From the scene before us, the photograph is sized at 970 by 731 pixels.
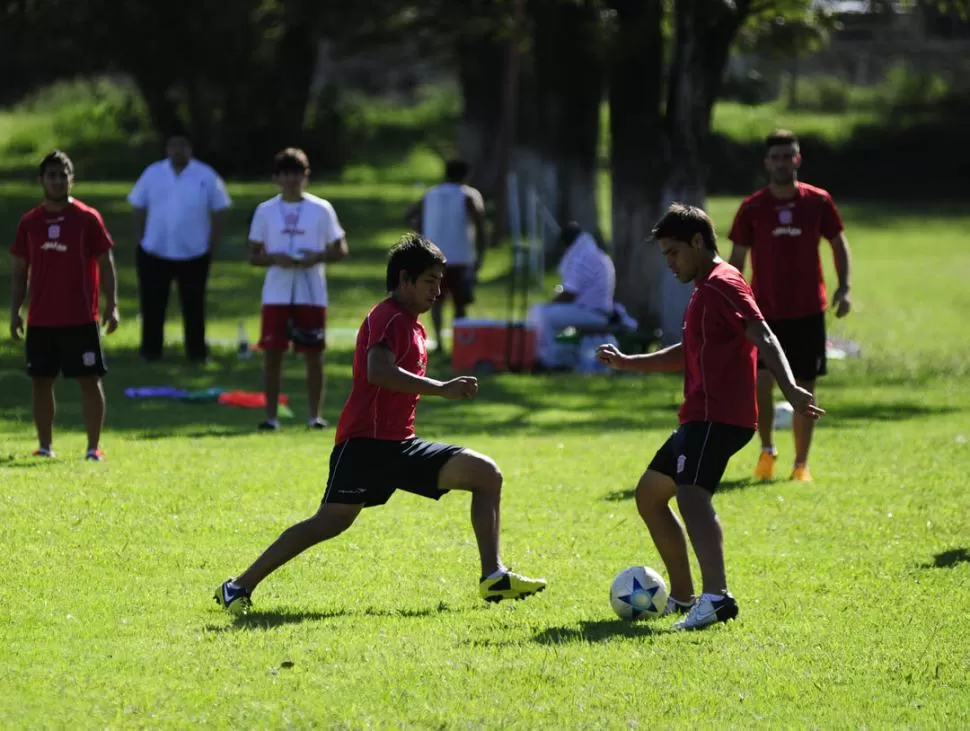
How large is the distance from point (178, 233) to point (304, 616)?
10467 mm

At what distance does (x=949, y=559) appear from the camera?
9.54 metres

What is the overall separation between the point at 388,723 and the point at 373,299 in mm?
19849

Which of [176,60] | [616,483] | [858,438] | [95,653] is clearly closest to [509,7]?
[176,60]

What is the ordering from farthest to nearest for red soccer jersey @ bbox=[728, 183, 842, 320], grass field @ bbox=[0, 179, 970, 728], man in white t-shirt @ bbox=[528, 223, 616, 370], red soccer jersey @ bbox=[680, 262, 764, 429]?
man in white t-shirt @ bbox=[528, 223, 616, 370] → red soccer jersey @ bbox=[728, 183, 842, 320] → red soccer jersey @ bbox=[680, 262, 764, 429] → grass field @ bbox=[0, 179, 970, 728]

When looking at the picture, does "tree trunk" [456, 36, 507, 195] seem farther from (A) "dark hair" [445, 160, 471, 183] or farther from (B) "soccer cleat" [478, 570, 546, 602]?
(B) "soccer cleat" [478, 570, 546, 602]

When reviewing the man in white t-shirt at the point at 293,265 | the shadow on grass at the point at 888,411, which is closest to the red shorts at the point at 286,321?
the man in white t-shirt at the point at 293,265

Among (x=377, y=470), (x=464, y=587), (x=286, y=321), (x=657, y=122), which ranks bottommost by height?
(x=464, y=587)

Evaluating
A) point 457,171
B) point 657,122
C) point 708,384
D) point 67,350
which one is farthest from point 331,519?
point 657,122

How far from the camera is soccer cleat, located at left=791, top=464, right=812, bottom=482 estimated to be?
40.0ft

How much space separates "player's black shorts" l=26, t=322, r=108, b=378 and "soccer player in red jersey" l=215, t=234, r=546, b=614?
13.0 feet

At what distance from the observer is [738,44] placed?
2642 cm

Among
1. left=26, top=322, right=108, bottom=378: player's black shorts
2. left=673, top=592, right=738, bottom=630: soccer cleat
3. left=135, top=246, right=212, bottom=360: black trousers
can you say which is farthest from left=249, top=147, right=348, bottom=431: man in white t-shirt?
left=673, top=592, right=738, bottom=630: soccer cleat

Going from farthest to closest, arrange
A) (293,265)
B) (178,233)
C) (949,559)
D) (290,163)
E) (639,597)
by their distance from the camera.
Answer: (178,233)
(293,265)
(290,163)
(949,559)
(639,597)

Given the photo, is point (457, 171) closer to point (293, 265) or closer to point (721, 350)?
point (293, 265)
